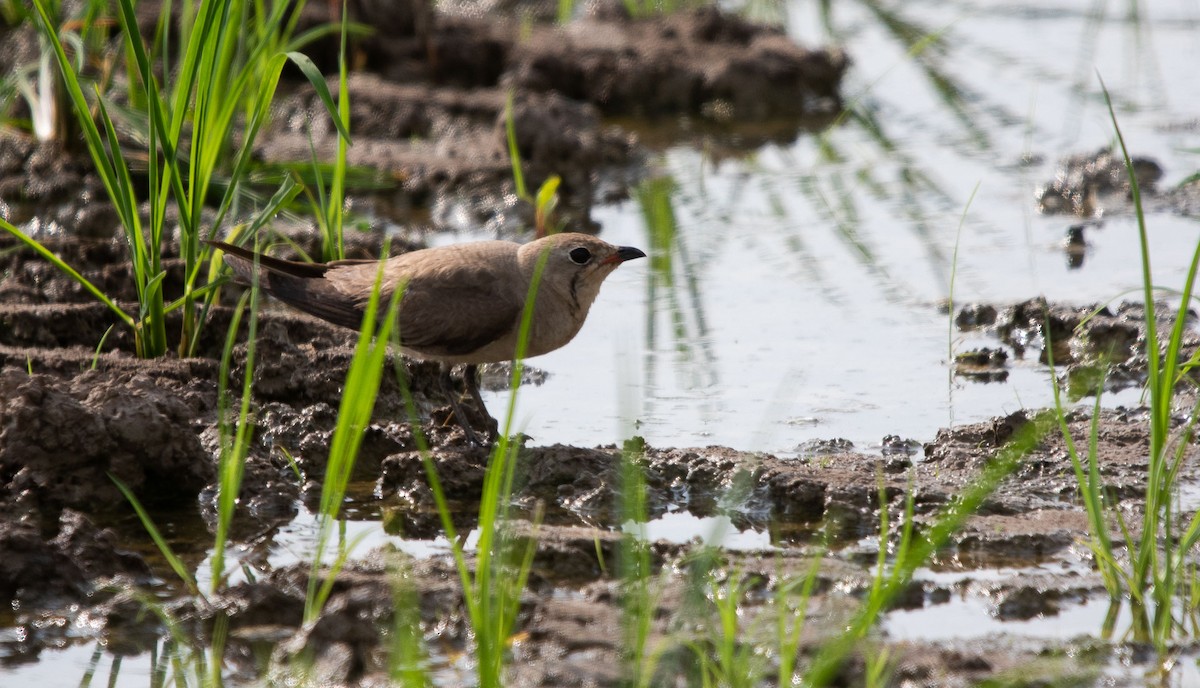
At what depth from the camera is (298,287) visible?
17.6 ft

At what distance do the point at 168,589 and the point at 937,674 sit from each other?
1951mm

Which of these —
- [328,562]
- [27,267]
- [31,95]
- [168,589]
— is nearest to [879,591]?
[328,562]

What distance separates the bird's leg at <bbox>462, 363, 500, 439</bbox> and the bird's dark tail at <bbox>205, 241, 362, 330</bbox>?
0.45 metres

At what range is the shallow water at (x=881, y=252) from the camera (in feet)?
17.7

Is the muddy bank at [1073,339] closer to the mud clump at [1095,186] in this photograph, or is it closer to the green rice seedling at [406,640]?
the mud clump at [1095,186]

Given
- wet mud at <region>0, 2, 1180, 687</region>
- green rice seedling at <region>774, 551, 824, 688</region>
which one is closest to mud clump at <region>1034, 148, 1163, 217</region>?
wet mud at <region>0, 2, 1180, 687</region>

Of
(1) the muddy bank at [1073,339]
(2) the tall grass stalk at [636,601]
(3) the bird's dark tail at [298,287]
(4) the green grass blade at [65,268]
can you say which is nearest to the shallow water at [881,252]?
(1) the muddy bank at [1073,339]

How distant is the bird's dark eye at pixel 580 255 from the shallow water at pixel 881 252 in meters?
0.46

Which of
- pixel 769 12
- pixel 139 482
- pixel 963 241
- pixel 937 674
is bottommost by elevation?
pixel 937 674

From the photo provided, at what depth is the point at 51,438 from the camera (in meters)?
4.44

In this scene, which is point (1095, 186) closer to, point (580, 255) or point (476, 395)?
point (580, 255)

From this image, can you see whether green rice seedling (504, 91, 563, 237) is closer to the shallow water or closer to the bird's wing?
the shallow water

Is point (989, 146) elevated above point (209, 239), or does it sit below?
above

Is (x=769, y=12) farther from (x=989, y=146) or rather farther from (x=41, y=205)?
(x=41, y=205)
